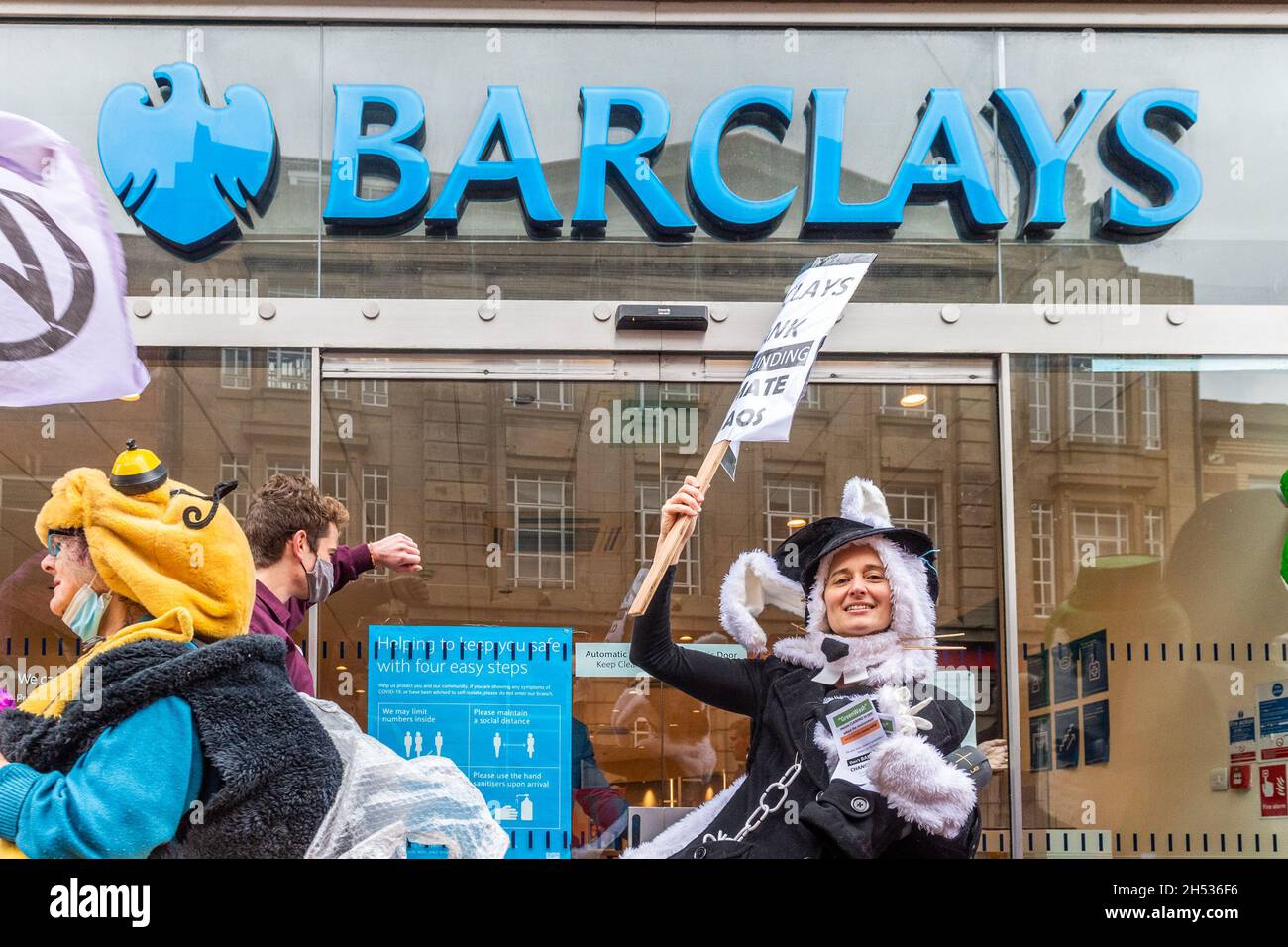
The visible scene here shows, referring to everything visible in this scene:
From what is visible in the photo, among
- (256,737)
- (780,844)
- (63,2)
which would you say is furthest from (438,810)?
(63,2)

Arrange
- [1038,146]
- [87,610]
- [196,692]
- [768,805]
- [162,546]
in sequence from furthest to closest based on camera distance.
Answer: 1. [1038,146]
2. [768,805]
3. [87,610]
4. [162,546]
5. [196,692]

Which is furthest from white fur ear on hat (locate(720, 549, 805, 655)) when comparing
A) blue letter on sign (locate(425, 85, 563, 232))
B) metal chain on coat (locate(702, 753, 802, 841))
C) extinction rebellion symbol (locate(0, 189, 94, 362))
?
extinction rebellion symbol (locate(0, 189, 94, 362))

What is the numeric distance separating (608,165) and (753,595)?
2.17 m

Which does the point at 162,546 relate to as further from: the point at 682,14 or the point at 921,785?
the point at 682,14

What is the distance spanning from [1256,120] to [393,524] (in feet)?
15.3

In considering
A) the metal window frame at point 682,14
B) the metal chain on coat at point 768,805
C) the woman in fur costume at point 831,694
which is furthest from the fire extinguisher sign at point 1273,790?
the metal window frame at point 682,14

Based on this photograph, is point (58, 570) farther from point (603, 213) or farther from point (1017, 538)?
point (1017, 538)

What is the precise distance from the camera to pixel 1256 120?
6.81 m

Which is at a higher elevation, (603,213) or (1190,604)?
(603,213)

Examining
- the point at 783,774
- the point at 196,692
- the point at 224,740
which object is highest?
the point at 196,692

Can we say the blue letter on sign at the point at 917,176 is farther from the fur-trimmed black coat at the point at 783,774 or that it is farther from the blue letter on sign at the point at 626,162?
the fur-trimmed black coat at the point at 783,774

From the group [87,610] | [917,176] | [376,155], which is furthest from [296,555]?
[917,176]

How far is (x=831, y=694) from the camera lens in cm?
593

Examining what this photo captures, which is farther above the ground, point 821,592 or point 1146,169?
point 1146,169
